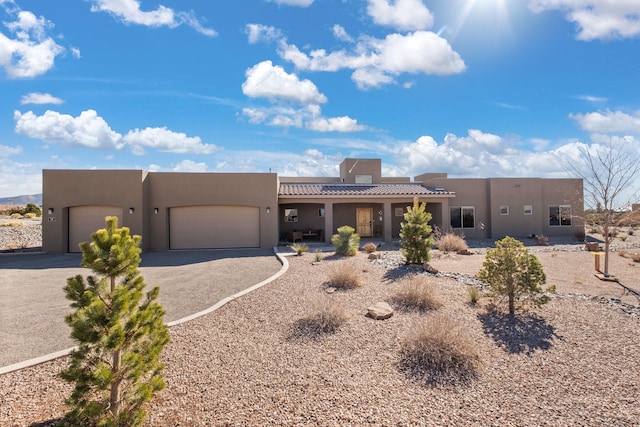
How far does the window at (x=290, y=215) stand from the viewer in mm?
21359

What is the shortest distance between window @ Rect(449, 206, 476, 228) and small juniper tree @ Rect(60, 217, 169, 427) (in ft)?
66.8

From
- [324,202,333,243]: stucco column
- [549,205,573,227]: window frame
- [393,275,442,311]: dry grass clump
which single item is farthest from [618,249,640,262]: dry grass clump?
[324,202,333,243]: stucco column

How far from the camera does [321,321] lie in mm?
6234

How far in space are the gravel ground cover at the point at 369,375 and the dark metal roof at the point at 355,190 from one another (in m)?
11.9

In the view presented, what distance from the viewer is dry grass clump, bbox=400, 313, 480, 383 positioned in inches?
188

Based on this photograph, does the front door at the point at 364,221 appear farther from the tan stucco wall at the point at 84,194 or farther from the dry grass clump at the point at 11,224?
the dry grass clump at the point at 11,224

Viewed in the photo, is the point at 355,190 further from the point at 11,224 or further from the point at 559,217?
the point at 11,224

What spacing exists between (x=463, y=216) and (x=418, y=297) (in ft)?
51.8

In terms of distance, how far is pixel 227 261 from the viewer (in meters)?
13.5

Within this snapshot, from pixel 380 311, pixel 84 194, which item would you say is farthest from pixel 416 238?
pixel 84 194

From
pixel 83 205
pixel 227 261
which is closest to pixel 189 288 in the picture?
pixel 227 261

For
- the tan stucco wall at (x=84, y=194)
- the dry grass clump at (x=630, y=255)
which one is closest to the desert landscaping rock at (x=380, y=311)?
the dry grass clump at (x=630, y=255)

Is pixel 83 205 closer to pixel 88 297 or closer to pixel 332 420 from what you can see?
pixel 88 297

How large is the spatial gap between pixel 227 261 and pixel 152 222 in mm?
6406
